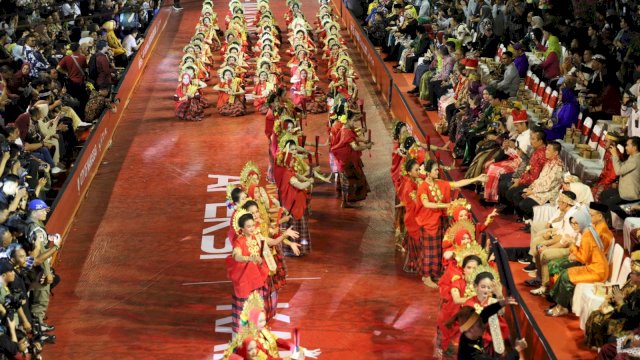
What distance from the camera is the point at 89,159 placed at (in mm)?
15766

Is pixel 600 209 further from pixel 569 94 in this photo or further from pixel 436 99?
pixel 436 99

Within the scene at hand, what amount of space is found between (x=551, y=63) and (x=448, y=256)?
6899 millimetres

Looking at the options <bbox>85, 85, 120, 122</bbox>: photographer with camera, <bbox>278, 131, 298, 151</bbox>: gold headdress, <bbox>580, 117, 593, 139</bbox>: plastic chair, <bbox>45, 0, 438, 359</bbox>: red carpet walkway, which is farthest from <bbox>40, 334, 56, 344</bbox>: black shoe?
<bbox>85, 85, 120, 122</bbox>: photographer with camera

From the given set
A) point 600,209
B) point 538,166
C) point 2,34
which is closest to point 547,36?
point 538,166

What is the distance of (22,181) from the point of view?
12.1m

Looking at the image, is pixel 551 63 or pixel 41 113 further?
pixel 551 63

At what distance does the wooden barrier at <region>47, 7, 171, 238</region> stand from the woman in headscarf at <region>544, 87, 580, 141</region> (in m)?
6.41

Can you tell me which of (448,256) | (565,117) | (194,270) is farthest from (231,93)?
(448,256)

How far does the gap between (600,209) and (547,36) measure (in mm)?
7011

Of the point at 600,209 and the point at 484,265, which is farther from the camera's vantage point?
the point at 600,209

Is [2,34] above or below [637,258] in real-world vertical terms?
below

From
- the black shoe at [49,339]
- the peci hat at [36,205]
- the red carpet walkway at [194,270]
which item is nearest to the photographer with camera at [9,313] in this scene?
the black shoe at [49,339]

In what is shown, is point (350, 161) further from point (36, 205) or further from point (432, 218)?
point (36, 205)

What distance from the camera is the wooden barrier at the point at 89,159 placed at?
44.5ft
